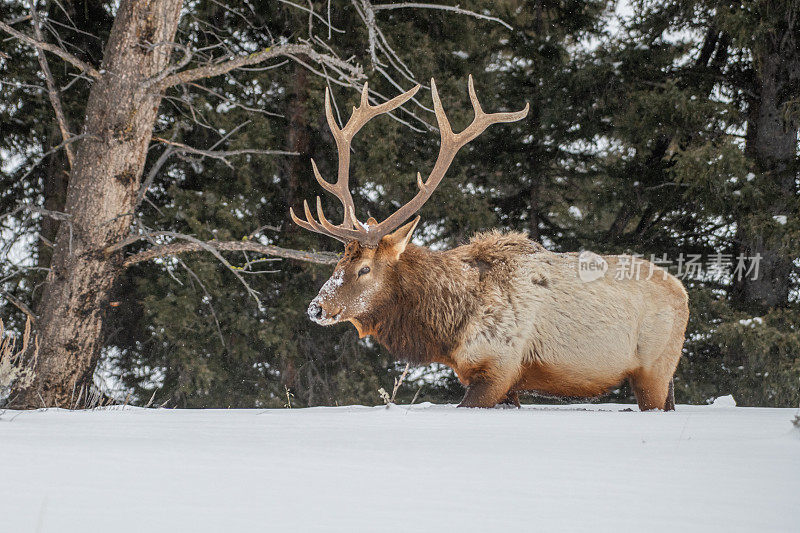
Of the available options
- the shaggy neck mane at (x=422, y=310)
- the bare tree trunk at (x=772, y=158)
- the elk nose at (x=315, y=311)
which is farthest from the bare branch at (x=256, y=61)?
the bare tree trunk at (x=772, y=158)

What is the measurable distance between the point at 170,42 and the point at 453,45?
20.3ft

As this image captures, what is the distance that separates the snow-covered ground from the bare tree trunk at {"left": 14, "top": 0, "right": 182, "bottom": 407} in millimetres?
2780

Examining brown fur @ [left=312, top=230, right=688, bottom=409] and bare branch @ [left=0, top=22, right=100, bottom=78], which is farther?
bare branch @ [left=0, top=22, right=100, bottom=78]

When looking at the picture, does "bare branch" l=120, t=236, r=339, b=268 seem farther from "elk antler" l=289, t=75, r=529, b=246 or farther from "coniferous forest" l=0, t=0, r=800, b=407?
"coniferous forest" l=0, t=0, r=800, b=407

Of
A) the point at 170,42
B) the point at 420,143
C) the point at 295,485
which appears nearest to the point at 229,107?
the point at 420,143

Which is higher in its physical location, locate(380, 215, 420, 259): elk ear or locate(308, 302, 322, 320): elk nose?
locate(380, 215, 420, 259): elk ear

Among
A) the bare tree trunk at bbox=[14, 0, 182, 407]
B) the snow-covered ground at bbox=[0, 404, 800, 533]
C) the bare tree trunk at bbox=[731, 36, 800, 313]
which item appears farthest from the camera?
the bare tree trunk at bbox=[731, 36, 800, 313]

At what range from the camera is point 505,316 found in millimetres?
4875

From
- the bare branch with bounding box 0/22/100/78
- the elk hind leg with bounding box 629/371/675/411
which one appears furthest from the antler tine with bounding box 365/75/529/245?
the bare branch with bounding box 0/22/100/78

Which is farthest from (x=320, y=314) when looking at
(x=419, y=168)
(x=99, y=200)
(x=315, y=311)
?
(x=419, y=168)

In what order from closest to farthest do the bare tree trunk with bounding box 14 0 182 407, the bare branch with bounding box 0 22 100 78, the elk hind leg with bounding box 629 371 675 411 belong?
the elk hind leg with bounding box 629 371 675 411 < the bare branch with bounding box 0 22 100 78 < the bare tree trunk with bounding box 14 0 182 407

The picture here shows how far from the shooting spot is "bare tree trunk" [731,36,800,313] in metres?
9.32

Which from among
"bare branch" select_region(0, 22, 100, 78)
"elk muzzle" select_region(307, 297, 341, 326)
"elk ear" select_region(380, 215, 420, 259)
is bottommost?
"elk muzzle" select_region(307, 297, 341, 326)

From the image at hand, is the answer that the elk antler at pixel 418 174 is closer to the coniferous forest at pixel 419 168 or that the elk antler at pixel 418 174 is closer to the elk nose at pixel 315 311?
the elk nose at pixel 315 311
